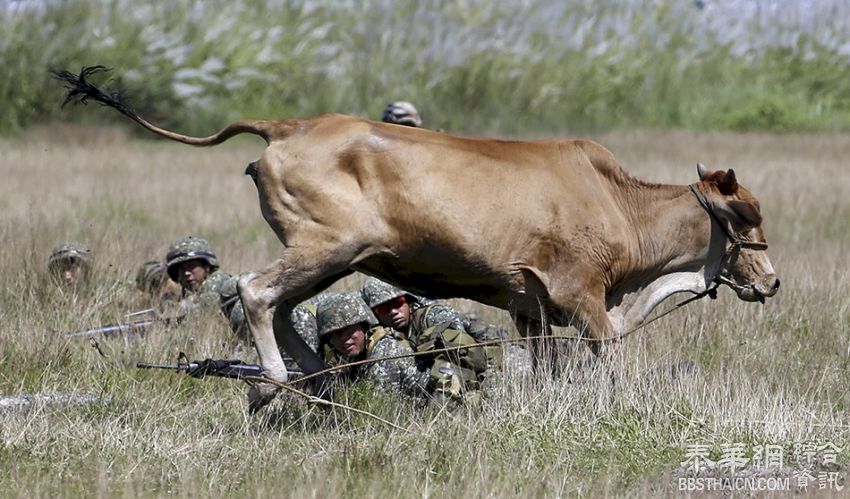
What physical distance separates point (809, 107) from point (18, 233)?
19.7 meters

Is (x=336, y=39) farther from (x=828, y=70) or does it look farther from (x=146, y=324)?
(x=146, y=324)

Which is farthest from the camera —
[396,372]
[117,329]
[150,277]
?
[150,277]

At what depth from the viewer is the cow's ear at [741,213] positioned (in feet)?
28.6

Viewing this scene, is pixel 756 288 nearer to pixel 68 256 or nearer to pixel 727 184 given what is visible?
pixel 727 184

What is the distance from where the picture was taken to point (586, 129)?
26719 mm

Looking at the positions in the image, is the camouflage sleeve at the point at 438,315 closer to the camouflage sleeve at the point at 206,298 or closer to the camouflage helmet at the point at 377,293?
the camouflage helmet at the point at 377,293

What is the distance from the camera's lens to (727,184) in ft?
28.9

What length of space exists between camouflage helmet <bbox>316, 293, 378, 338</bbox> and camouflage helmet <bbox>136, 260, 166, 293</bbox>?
315 centimetres

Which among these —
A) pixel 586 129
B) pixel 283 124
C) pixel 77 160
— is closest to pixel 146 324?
pixel 283 124

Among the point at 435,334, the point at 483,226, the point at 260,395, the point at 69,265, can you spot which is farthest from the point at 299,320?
the point at 483,226

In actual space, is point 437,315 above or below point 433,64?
below

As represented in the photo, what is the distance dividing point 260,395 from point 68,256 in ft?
13.7

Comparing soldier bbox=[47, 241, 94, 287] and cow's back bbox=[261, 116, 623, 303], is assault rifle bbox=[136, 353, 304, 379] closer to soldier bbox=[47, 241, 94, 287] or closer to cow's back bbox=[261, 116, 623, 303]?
cow's back bbox=[261, 116, 623, 303]

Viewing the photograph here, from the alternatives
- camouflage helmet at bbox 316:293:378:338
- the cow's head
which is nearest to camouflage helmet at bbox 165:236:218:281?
camouflage helmet at bbox 316:293:378:338
